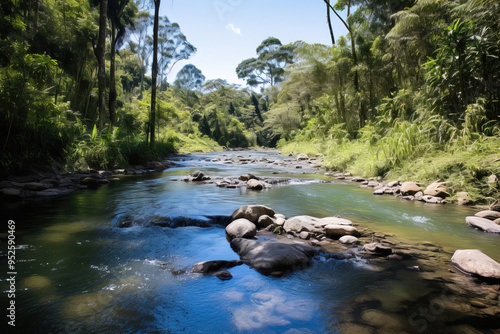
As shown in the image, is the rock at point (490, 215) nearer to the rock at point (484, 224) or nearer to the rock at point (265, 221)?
the rock at point (484, 224)

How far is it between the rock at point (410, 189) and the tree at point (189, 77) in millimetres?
47283

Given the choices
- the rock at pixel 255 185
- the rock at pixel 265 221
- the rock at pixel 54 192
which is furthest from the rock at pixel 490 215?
the rock at pixel 54 192

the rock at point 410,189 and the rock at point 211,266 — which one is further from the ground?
the rock at point 410,189

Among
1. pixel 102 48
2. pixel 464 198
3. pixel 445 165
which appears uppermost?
pixel 102 48

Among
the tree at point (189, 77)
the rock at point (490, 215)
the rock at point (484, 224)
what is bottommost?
the rock at point (484, 224)

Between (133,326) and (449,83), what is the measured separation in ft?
26.7

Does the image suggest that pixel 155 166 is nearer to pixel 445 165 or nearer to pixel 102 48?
pixel 102 48

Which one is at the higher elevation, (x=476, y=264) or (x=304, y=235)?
(x=476, y=264)

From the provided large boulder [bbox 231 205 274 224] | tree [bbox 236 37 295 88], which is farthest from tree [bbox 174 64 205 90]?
large boulder [bbox 231 205 274 224]

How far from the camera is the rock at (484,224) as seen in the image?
3.43 meters

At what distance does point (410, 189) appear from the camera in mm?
5664

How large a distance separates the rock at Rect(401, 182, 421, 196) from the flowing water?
1.46 m

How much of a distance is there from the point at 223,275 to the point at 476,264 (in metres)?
2.32

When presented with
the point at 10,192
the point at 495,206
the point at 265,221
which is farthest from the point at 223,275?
the point at 10,192
